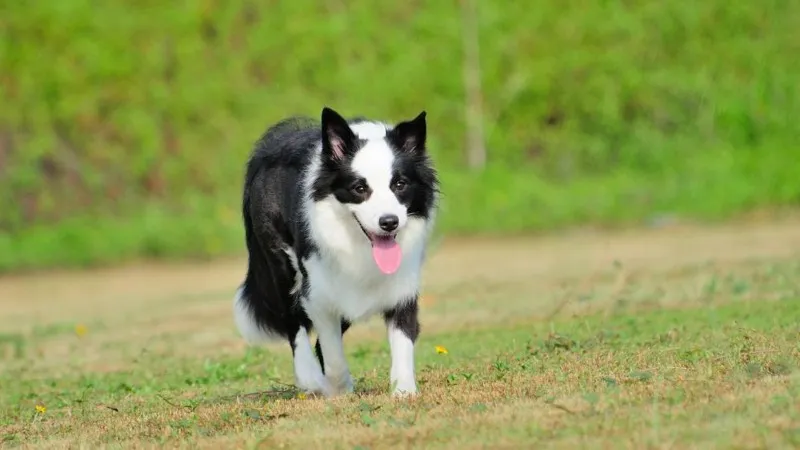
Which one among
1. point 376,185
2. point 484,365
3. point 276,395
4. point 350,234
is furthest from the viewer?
point 484,365

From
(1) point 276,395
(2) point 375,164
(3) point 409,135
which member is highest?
(3) point 409,135

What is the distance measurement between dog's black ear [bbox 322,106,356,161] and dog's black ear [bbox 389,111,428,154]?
0.27 m

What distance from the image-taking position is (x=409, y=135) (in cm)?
866

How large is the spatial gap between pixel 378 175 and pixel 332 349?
1.34 m

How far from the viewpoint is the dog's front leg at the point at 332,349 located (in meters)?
9.11

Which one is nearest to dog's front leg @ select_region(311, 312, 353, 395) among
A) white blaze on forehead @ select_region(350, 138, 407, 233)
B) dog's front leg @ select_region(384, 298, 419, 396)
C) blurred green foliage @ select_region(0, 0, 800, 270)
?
dog's front leg @ select_region(384, 298, 419, 396)

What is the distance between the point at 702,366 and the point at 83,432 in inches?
145

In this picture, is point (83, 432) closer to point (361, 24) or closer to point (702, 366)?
point (702, 366)

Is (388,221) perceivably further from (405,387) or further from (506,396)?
(506,396)

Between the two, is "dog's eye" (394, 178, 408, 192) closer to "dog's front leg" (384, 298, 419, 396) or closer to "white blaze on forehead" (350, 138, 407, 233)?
"white blaze on forehead" (350, 138, 407, 233)

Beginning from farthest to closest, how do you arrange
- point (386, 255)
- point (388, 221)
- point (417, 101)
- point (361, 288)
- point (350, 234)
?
point (417, 101) < point (361, 288) < point (350, 234) < point (386, 255) < point (388, 221)

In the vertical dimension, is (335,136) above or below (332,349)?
above

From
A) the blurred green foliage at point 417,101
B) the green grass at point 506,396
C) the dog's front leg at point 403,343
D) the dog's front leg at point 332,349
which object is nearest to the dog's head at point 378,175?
the dog's front leg at point 403,343

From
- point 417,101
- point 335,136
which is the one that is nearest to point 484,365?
point 335,136
